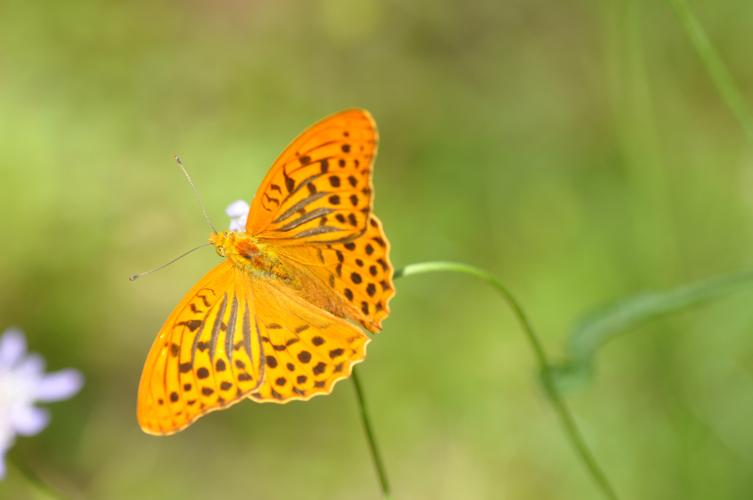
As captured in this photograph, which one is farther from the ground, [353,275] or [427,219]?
[353,275]

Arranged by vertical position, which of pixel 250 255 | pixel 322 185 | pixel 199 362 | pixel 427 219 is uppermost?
pixel 322 185

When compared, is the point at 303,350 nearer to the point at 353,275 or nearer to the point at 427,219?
the point at 353,275

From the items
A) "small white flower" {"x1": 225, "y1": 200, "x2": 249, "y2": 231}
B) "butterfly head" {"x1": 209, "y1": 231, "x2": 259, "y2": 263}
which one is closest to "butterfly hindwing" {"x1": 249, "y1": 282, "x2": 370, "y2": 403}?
"butterfly head" {"x1": 209, "y1": 231, "x2": 259, "y2": 263}

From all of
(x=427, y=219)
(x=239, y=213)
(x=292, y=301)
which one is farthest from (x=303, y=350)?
(x=427, y=219)

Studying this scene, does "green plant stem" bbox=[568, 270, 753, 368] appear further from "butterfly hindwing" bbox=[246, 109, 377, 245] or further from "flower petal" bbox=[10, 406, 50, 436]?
"flower petal" bbox=[10, 406, 50, 436]

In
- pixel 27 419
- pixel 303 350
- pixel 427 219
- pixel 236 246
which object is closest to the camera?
pixel 303 350

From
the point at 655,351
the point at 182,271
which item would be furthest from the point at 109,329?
the point at 655,351
